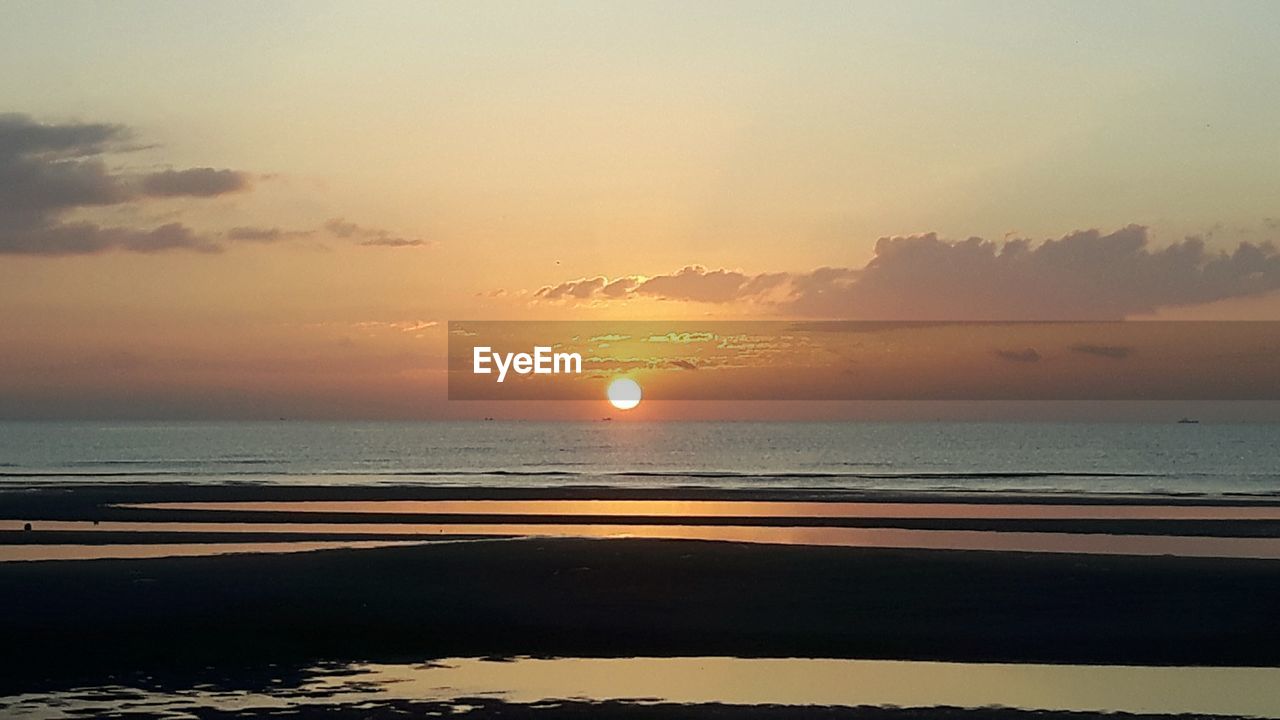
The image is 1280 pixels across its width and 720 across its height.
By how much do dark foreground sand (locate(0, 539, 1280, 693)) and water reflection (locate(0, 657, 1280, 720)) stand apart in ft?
3.22

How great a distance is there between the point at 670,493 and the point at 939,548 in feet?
106

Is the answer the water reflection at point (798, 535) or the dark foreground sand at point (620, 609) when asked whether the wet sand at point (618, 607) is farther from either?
the water reflection at point (798, 535)

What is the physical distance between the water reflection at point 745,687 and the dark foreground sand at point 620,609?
983 millimetres

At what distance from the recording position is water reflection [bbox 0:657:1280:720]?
18.2 m

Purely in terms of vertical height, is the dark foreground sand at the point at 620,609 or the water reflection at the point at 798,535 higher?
the dark foreground sand at the point at 620,609

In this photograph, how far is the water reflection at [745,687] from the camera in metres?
18.2

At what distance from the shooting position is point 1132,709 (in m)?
18.0

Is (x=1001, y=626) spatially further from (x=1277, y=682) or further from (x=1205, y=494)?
(x=1205, y=494)

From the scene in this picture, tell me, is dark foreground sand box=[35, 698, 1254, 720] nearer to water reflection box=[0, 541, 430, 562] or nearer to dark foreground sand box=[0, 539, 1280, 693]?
dark foreground sand box=[0, 539, 1280, 693]

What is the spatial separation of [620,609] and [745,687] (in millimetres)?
7282

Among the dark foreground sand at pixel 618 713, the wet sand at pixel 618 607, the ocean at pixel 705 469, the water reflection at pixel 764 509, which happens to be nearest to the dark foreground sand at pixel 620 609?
the wet sand at pixel 618 607

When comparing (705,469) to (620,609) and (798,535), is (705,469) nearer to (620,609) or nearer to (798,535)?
(798,535)

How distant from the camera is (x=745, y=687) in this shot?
64.2 ft

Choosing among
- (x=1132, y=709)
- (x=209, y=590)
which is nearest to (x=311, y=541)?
(x=209, y=590)
